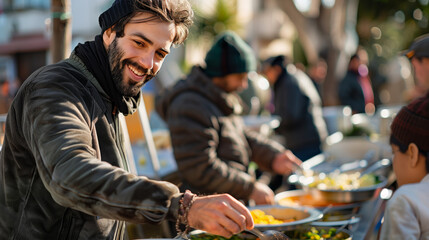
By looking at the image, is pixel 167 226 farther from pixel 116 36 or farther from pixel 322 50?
pixel 322 50

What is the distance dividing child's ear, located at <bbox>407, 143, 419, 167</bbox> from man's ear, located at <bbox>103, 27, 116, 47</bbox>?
4.48 ft

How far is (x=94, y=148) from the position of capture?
1.42m

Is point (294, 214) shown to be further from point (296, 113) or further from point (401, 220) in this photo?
point (296, 113)

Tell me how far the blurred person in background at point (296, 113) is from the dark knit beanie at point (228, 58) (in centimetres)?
231

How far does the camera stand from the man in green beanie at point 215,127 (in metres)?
2.88

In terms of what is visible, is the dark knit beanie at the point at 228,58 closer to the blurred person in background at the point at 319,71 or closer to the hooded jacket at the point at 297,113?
the hooded jacket at the point at 297,113

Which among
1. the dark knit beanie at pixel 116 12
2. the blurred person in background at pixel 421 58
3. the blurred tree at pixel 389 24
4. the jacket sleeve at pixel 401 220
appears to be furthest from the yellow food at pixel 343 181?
the blurred tree at pixel 389 24

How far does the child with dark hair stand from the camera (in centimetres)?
186

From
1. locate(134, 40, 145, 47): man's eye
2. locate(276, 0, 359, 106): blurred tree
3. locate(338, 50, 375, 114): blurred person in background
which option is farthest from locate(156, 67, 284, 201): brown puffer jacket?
locate(276, 0, 359, 106): blurred tree

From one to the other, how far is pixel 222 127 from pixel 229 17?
14384 millimetres

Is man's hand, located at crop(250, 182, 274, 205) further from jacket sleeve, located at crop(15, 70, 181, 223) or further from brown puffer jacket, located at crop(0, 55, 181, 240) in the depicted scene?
jacket sleeve, located at crop(15, 70, 181, 223)

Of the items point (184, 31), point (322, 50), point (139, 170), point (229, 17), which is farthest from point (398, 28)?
point (184, 31)

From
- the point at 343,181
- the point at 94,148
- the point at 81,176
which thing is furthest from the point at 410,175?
the point at 81,176

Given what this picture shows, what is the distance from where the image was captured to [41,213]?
141 cm
